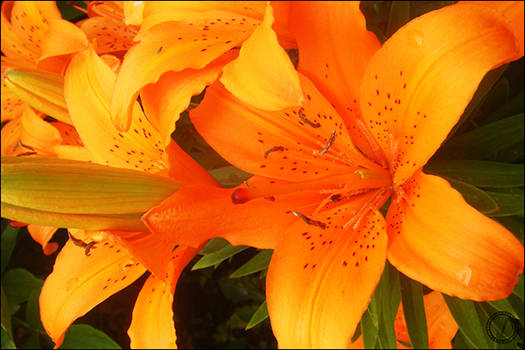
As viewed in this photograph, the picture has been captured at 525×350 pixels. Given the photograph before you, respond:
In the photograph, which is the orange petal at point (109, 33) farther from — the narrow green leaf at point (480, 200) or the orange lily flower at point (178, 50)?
the narrow green leaf at point (480, 200)

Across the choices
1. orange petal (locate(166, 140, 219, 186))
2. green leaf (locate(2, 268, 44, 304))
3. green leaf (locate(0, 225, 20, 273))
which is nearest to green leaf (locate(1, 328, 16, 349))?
green leaf (locate(2, 268, 44, 304))

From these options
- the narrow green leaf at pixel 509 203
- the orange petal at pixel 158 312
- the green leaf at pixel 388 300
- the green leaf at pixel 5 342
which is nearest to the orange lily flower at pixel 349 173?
the orange petal at pixel 158 312

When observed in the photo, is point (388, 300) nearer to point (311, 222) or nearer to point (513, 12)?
point (311, 222)

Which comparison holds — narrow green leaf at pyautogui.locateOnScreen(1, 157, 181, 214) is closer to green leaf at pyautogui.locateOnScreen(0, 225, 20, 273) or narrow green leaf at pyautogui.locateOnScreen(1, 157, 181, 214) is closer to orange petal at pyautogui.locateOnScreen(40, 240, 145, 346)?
orange petal at pyautogui.locateOnScreen(40, 240, 145, 346)

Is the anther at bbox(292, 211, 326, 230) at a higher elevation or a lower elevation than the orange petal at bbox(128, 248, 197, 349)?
higher

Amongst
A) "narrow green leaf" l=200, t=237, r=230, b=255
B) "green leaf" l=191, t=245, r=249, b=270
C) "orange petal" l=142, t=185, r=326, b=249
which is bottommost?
"green leaf" l=191, t=245, r=249, b=270

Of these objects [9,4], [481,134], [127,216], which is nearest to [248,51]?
[127,216]

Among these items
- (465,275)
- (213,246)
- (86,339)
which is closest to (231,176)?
(213,246)
